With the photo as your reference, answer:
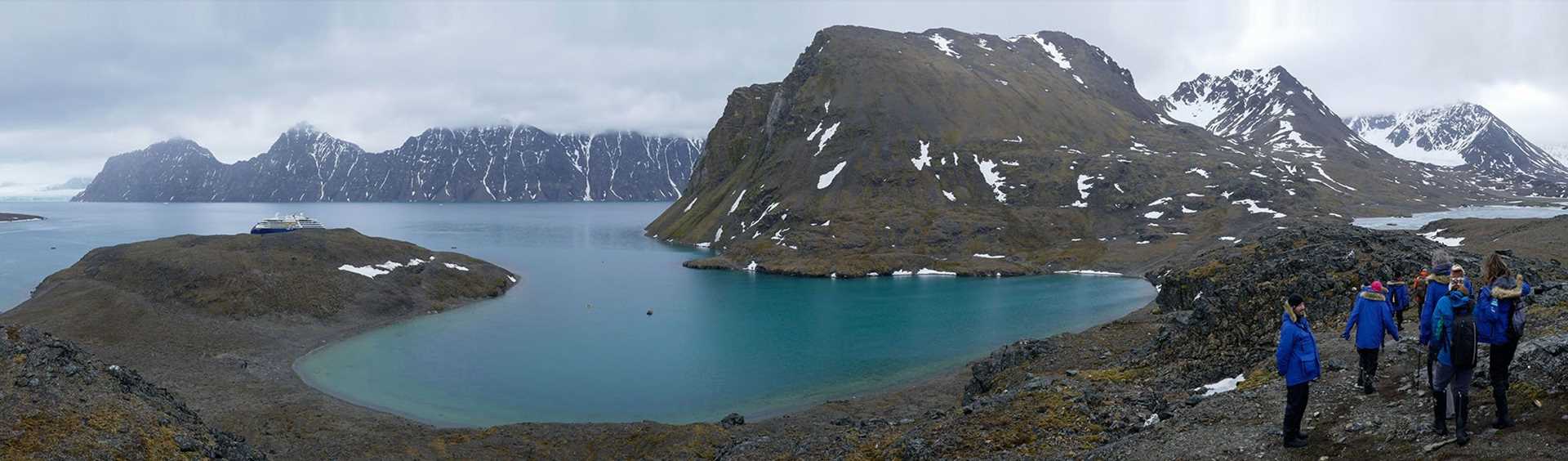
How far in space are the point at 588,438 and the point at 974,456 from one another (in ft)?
63.2

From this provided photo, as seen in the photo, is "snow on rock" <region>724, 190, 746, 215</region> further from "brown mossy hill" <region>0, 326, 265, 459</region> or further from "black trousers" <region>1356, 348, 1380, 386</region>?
"black trousers" <region>1356, 348, 1380, 386</region>

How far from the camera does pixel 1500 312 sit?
469 inches

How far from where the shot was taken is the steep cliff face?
113125 mm

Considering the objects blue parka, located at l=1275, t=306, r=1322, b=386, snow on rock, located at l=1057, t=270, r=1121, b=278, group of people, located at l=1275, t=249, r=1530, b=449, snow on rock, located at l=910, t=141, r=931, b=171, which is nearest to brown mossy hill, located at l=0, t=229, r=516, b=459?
blue parka, located at l=1275, t=306, r=1322, b=386

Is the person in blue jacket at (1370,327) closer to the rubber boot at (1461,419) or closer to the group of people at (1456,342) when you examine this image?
the group of people at (1456,342)

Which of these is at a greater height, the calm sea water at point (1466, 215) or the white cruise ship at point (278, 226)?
the calm sea water at point (1466, 215)

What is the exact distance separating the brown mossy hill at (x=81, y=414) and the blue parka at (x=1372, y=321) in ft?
100

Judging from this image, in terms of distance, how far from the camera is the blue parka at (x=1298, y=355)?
1320 centimetres

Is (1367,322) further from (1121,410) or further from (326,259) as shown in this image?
(326,259)

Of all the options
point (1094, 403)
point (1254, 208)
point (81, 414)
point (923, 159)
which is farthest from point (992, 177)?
point (81, 414)

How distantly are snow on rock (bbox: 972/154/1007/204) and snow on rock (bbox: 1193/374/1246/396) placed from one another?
120302 mm

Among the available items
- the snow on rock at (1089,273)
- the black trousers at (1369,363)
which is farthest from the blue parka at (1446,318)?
the snow on rock at (1089,273)

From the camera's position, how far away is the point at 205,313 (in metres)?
58.3

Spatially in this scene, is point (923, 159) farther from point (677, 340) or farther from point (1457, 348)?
point (1457, 348)
